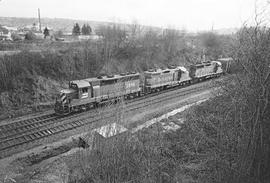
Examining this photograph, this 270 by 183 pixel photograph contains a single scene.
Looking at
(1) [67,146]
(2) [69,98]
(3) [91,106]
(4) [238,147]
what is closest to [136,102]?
(3) [91,106]

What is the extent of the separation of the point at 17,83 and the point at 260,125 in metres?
25.7

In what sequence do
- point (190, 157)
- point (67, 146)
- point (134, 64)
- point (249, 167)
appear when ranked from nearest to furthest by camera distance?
point (249, 167) < point (190, 157) < point (67, 146) < point (134, 64)

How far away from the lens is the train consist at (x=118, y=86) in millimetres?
20125

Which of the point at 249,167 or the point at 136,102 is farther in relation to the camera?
the point at 136,102

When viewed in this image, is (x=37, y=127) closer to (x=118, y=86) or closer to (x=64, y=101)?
(x=64, y=101)

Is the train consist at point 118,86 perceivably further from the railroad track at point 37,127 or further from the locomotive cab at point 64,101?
the railroad track at point 37,127

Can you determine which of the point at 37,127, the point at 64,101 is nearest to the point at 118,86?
the point at 64,101

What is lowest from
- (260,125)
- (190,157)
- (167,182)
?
(190,157)

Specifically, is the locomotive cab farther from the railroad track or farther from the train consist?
the railroad track

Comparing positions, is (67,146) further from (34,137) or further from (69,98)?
(69,98)

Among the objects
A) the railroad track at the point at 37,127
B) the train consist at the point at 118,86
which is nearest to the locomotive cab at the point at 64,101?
the train consist at the point at 118,86

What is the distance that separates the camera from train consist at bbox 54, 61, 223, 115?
20.1 metres

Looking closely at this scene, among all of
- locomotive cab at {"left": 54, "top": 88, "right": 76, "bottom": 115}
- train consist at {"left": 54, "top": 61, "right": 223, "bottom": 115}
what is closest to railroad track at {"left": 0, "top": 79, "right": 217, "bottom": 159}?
locomotive cab at {"left": 54, "top": 88, "right": 76, "bottom": 115}

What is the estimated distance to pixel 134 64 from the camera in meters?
39.1
